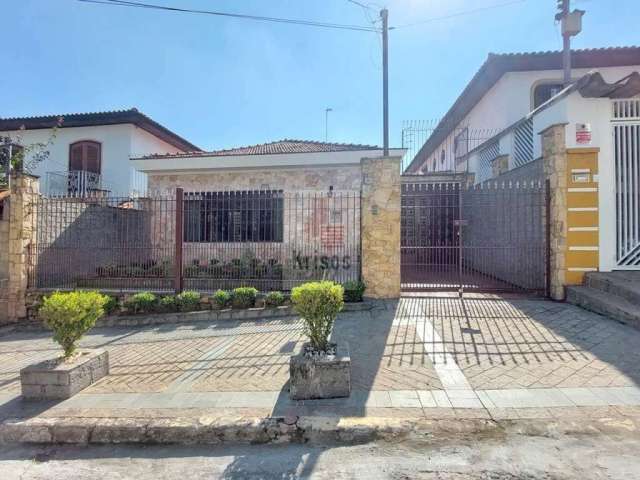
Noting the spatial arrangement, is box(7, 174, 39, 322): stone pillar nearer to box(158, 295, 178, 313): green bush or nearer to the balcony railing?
box(158, 295, 178, 313): green bush

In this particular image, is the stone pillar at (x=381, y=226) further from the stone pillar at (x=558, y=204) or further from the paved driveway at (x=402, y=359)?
the stone pillar at (x=558, y=204)

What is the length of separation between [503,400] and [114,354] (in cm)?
539

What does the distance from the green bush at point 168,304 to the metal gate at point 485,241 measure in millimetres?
5015

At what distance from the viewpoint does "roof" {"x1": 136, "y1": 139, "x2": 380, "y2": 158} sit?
11812mm

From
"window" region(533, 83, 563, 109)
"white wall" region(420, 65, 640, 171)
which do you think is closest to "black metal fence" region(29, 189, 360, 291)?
"white wall" region(420, 65, 640, 171)

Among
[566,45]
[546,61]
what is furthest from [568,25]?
[546,61]

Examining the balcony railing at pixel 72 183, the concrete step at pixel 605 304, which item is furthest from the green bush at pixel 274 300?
the balcony railing at pixel 72 183

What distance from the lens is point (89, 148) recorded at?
50.1ft

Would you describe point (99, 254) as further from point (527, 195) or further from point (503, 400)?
point (527, 195)

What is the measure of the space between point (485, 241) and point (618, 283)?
435 cm

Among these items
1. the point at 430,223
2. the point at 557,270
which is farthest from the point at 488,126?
the point at 557,270

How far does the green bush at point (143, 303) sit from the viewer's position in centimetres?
771

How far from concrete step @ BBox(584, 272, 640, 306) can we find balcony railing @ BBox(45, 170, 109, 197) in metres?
15.6

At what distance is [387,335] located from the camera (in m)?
5.58
